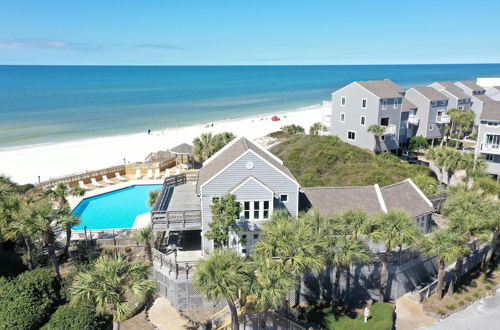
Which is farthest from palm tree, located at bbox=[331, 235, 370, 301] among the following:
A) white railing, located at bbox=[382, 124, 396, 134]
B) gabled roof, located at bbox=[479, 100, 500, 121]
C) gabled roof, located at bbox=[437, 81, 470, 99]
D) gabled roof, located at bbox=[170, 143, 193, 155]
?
gabled roof, located at bbox=[437, 81, 470, 99]

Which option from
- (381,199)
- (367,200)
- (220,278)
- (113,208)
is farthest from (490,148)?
(113,208)

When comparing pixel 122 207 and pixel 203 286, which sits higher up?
pixel 203 286

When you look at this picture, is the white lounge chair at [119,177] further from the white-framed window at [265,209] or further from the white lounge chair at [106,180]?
the white-framed window at [265,209]

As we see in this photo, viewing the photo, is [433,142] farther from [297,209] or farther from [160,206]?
[160,206]

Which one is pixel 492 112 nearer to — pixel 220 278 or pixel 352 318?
pixel 352 318

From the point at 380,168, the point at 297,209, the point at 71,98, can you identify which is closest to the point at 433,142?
the point at 380,168

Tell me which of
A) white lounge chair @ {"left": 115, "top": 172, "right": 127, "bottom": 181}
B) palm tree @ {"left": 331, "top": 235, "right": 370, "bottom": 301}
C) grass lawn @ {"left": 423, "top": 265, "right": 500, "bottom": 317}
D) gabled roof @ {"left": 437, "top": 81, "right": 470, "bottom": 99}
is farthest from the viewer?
gabled roof @ {"left": 437, "top": 81, "right": 470, "bottom": 99}

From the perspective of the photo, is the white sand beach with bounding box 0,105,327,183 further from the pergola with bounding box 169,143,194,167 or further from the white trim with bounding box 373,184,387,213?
the white trim with bounding box 373,184,387,213
